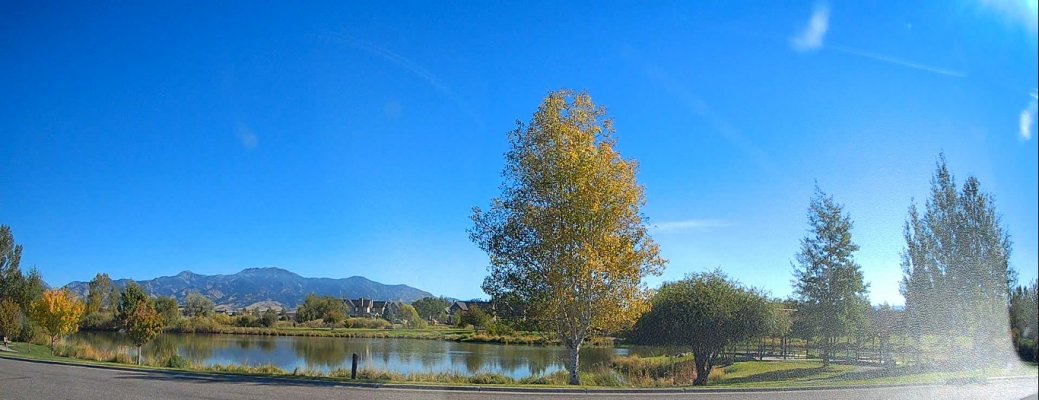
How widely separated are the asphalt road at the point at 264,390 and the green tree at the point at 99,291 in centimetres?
7943

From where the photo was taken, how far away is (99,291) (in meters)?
99.9

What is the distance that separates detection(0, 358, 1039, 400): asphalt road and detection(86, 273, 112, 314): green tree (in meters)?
79.4

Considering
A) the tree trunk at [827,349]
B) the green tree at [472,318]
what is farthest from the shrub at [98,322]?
the tree trunk at [827,349]

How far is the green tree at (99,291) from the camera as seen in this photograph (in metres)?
89.1

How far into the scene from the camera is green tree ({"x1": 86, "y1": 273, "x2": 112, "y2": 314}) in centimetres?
8912

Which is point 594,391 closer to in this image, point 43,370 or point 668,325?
point 668,325

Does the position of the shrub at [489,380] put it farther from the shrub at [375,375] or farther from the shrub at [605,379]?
the shrub at [605,379]

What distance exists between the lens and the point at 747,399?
1795cm

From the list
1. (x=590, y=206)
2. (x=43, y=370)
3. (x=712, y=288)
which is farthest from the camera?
(x=712, y=288)

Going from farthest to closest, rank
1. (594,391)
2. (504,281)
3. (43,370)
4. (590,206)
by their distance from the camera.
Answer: (504,281) → (590,206) → (43,370) → (594,391)

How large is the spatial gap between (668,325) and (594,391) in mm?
15391

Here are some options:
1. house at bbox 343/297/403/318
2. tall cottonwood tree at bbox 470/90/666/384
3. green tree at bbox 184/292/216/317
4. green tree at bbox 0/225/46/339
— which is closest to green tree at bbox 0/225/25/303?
green tree at bbox 0/225/46/339

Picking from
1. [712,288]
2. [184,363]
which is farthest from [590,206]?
[184,363]

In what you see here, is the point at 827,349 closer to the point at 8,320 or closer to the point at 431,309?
the point at 8,320
